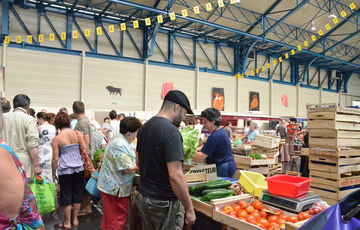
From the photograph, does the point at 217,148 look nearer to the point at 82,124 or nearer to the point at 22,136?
the point at 82,124

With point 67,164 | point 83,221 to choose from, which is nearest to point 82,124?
point 67,164

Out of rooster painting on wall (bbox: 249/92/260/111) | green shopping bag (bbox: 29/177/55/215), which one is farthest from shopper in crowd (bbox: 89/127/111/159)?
rooster painting on wall (bbox: 249/92/260/111)

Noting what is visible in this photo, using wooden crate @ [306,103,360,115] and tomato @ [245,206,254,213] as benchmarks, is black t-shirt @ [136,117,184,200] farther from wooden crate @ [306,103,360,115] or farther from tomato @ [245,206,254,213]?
wooden crate @ [306,103,360,115]

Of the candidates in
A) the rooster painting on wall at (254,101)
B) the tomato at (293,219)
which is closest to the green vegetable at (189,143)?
the tomato at (293,219)

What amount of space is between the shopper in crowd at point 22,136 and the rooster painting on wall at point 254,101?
14.6 m

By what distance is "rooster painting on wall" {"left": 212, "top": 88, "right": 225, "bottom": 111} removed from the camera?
50.2ft

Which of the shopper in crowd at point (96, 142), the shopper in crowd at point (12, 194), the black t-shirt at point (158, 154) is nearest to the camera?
the shopper in crowd at point (12, 194)

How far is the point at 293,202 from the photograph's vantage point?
2.29 m

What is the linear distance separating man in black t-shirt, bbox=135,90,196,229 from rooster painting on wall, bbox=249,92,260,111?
15.3 m

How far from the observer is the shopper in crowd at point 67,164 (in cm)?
381

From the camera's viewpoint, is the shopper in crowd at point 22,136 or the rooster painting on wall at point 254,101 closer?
the shopper in crowd at point 22,136

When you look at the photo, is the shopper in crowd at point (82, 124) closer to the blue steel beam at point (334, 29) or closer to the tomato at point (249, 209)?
the tomato at point (249, 209)

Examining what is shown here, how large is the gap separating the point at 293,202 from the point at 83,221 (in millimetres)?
3308

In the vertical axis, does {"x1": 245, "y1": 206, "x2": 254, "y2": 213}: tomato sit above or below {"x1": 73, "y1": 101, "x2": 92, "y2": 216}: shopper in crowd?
below
